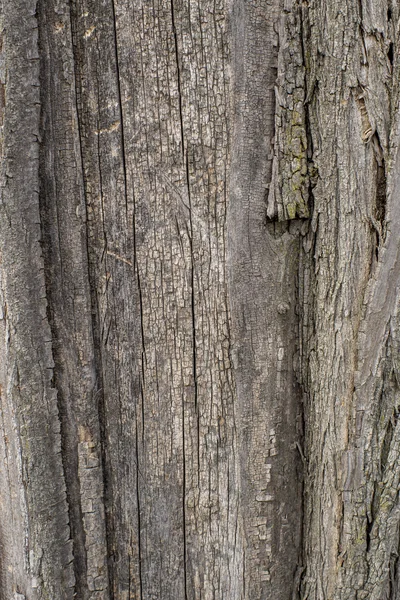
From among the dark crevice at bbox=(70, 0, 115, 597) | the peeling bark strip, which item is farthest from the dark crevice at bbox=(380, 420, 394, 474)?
the dark crevice at bbox=(70, 0, 115, 597)

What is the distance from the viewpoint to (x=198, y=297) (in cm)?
153

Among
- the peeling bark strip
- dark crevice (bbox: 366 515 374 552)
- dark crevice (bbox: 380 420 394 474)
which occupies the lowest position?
dark crevice (bbox: 366 515 374 552)

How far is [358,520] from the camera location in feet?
5.07

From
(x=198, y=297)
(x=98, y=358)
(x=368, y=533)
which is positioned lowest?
(x=368, y=533)

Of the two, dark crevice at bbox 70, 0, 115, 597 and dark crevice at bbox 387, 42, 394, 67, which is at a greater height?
dark crevice at bbox 387, 42, 394, 67

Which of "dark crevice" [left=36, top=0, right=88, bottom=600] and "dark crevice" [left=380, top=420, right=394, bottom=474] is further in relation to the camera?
"dark crevice" [left=380, top=420, right=394, bottom=474]

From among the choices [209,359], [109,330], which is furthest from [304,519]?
[109,330]

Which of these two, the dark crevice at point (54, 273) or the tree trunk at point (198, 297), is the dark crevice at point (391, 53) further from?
the dark crevice at point (54, 273)

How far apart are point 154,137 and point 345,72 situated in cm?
53

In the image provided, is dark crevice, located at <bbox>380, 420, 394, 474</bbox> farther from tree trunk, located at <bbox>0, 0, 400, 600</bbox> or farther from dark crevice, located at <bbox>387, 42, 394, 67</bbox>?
dark crevice, located at <bbox>387, 42, 394, 67</bbox>

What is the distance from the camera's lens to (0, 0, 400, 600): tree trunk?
4.75 feet

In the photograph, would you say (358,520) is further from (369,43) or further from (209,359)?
(369,43)

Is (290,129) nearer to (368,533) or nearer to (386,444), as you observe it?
(386,444)

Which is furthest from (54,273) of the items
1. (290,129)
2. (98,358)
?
(290,129)
